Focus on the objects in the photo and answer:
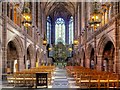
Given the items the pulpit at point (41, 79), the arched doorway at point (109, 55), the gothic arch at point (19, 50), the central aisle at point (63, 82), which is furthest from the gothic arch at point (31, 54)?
the pulpit at point (41, 79)

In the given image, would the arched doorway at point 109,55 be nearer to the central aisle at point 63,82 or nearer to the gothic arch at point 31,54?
the central aisle at point 63,82

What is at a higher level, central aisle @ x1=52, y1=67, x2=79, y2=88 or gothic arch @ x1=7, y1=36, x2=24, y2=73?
gothic arch @ x1=7, y1=36, x2=24, y2=73

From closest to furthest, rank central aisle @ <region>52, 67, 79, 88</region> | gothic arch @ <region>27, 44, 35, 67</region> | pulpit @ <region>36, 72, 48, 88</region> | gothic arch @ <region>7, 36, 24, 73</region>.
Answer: pulpit @ <region>36, 72, 48, 88</region> → central aisle @ <region>52, 67, 79, 88</region> → gothic arch @ <region>7, 36, 24, 73</region> → gothic arch @ <region>27, 44, 35, 67</region>

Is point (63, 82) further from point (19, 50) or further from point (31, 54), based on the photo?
point (31, 54)

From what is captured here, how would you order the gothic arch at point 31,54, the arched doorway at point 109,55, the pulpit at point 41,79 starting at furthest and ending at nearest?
the gothic arch at point 31,54 < the arched doorway at point 109,55 < the pulpit at point 41,79

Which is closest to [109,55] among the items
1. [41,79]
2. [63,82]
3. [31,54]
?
[31,54]

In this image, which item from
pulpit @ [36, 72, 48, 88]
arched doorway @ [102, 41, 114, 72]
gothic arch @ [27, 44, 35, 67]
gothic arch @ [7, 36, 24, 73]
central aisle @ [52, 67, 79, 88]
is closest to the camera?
pulpit @ [36, 72, 48, 88]

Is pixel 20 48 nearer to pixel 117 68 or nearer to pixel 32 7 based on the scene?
pixel 117 68

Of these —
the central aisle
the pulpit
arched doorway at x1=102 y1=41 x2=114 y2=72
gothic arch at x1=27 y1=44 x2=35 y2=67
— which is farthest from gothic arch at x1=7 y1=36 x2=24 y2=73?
the pulpit

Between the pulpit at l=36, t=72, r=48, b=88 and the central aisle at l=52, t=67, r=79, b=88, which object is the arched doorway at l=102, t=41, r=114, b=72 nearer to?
the central aisle at l=52, t=67, r=79, b=88

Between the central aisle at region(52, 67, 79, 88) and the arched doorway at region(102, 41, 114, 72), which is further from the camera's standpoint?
the arched doorway at region(102, 41, 114, 72)

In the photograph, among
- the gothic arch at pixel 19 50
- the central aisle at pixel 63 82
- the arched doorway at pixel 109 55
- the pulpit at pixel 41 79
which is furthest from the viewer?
the arched doorway at pixel 109 55

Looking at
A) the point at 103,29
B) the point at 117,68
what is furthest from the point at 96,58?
the point at 117,68

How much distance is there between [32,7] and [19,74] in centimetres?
2338
